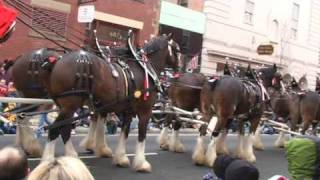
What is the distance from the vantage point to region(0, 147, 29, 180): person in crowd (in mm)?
3285

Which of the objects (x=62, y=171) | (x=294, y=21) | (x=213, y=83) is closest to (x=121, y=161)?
(x=213, y=83)

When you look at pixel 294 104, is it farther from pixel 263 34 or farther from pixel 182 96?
pixel 263 34

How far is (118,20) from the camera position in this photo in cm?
2453

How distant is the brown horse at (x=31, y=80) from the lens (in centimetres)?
989

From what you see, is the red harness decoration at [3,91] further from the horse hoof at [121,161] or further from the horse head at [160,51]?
the horse hoof at [121,161]

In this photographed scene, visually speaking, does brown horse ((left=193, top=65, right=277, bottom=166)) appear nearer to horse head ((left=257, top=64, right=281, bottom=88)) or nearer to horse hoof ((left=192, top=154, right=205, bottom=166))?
horse hoof ((left=192, top=154, right=205, bottom=166))

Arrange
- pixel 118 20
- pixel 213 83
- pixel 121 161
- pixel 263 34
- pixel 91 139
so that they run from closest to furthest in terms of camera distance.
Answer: pixel 121 161
pixel 91 139
pixel 213 83
pixel 118 20
pixel 263 34

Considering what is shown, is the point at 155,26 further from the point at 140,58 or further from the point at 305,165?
the point at 305,165

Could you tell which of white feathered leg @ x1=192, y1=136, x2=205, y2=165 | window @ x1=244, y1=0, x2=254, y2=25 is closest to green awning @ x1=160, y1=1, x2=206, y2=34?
window @ x1=244, y1=0, x2=254, y2=25

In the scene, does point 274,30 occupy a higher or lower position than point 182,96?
higher

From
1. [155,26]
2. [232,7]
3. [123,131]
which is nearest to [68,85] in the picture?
[123,131]

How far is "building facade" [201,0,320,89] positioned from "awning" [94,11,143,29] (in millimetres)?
4430

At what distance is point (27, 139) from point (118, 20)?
47.6ft

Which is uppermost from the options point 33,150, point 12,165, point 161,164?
point 12,165
